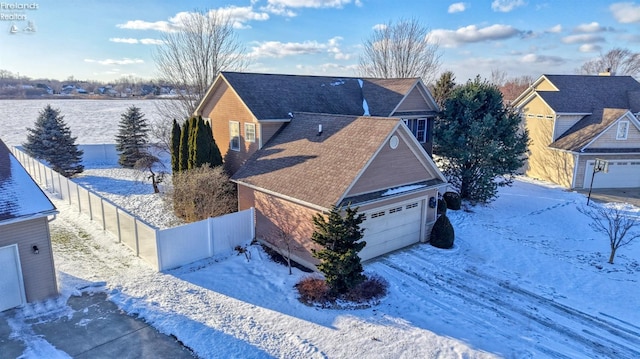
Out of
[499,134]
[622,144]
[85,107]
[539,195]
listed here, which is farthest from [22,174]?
[85,107]

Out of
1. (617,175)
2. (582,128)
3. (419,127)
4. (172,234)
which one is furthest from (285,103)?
(617,175)

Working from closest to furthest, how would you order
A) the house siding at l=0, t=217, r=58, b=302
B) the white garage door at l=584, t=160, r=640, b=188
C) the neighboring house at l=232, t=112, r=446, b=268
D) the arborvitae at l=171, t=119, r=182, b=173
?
the house siding at l=0, t=217, r=58, b=302 → the neighboring house at l=232, t=112, r=446, b=268 → the arborvitae at l=171, t=119, r=182, b=173 → the white garage door at l=584, t=160, r=640, b=188

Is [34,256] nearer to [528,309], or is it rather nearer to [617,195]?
[528,309]

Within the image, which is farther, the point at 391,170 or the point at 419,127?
the point at 419,127

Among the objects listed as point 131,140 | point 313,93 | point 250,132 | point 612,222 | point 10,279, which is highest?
point 313,93

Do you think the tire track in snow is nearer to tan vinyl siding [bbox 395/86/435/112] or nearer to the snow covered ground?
the snow covered ground

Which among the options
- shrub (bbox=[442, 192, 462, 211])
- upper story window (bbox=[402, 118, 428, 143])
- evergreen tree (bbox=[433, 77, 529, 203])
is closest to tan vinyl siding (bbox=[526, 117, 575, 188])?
evergreen tree (bbox=[433, 77, 529, 203])

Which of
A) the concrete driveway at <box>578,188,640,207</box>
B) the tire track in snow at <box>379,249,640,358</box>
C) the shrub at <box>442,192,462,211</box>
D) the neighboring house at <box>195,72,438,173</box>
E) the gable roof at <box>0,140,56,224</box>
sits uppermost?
the neighboring house at <box>195,72,438,173</box>
